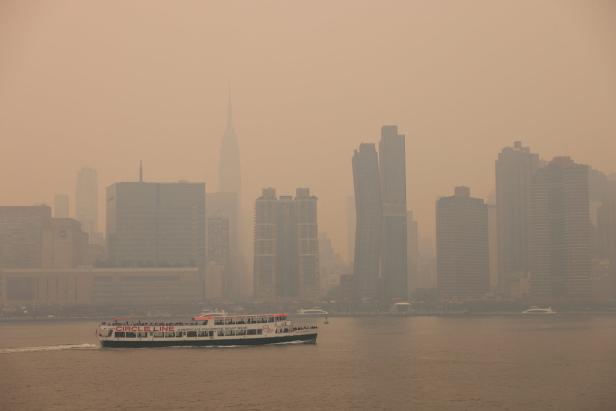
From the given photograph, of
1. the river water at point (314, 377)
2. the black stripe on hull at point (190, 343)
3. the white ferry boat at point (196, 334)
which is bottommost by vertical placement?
the river water at point (314, 377)

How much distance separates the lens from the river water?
8100 cm

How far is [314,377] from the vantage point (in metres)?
96.4

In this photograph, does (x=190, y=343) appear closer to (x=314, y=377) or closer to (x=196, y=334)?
(x=196, y=334)

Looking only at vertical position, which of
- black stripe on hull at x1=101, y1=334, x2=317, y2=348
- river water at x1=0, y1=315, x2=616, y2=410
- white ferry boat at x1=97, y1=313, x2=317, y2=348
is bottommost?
river water at x1=0, y1=315, x2=616, y2=410

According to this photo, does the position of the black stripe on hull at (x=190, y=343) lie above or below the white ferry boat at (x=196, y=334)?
below

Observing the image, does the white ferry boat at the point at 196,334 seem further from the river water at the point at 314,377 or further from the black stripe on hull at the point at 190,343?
the river water at the point at 314,377

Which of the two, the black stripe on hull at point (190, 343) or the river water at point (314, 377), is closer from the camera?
the river water at point (314, 377)

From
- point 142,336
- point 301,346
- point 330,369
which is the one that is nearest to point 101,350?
point 142,336

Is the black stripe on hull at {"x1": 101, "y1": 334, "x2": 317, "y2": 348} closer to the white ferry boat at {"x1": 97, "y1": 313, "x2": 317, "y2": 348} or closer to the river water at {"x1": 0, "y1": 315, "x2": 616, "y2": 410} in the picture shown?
the white ferry boat at {"x1": 97, "y1": 313, "x2": 317, "y2": 348}

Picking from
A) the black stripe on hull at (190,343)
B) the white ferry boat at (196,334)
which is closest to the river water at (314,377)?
the black stripe on hull at (190,343)

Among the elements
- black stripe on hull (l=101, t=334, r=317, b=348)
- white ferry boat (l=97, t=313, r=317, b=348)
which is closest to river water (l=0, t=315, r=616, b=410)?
black stripe on hull (l=101, t=334, r=317, b=348)

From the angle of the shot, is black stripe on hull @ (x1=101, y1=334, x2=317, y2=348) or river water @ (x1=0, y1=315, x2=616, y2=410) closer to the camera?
river water @ (x1=0, y1=315, x2=616, y2=410)

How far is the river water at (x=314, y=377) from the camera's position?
81000 millimetres

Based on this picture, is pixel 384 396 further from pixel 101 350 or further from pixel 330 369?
pixel 101 350
